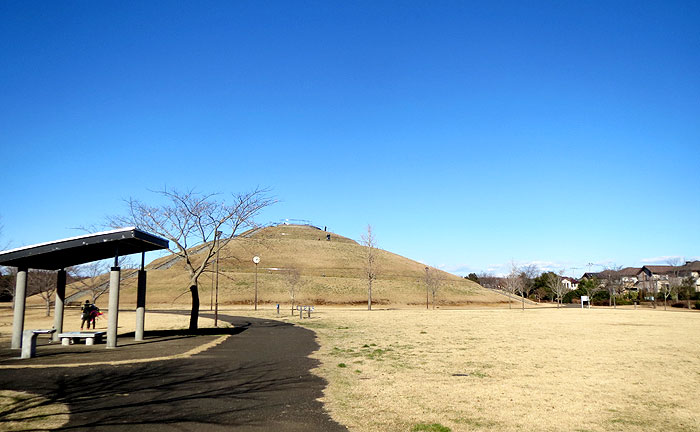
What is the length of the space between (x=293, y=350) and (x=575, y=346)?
11.5 metres

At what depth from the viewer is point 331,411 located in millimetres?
9008

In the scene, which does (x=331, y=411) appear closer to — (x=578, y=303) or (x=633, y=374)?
(x=633, y=374)

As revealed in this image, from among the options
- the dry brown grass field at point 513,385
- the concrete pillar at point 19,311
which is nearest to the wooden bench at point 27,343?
the concrete pillar at point 19,311

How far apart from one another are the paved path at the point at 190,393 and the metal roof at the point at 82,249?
511 cm

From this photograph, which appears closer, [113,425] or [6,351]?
[113,425]

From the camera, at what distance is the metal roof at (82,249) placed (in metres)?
17.0

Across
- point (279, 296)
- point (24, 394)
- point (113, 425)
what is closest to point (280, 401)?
point (113, 425)

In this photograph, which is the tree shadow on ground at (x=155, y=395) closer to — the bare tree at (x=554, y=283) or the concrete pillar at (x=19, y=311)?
the concrete pillar at (x=19, y=311)

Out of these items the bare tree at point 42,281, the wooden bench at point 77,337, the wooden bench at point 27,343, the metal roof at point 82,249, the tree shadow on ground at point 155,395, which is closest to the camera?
the tree shadow on ground at point 155,395

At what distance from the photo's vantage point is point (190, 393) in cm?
1023

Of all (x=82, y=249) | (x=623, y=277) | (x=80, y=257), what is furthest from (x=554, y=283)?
(x=82, y=249)

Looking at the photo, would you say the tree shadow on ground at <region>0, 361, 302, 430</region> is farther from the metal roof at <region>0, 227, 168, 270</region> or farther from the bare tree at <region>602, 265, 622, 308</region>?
the bare tree at <region>602, 265, 622, 308</region>

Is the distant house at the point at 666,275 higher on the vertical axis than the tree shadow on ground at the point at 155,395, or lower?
higher

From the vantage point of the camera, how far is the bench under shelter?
17.1m
